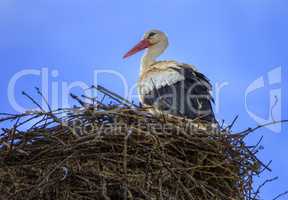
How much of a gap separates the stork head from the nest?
Result: 2.45 meters

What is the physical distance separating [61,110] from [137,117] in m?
0.45

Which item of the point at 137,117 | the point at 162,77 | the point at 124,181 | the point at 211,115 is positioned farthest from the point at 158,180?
the point at 162,77

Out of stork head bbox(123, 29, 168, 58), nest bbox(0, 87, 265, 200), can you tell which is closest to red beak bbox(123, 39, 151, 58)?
stork head bbox(123, 29, 168, 58)

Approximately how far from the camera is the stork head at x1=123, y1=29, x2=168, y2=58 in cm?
807

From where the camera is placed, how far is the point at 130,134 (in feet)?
17.2

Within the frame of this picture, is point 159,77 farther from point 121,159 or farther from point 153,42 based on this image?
point 121,159

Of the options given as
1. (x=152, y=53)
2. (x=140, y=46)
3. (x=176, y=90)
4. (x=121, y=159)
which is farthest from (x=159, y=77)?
(x=121, y=159)

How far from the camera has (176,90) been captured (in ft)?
21.9

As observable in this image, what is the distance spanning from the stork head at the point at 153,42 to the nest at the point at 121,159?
2454 millimetres

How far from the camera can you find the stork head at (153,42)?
26.5 feet

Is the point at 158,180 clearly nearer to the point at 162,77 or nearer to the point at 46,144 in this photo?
the point at 46,144

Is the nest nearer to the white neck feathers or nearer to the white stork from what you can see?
the white stork

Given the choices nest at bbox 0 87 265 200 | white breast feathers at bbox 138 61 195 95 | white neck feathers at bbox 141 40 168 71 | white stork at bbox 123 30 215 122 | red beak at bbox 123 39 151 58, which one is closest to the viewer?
nest at bbox 0 87 265 200

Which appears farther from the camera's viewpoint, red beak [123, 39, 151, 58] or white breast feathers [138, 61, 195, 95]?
red beak [123, 39, 151, 58]
